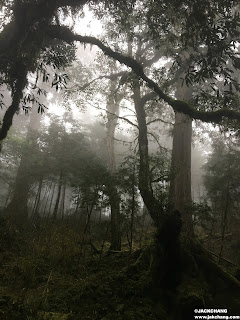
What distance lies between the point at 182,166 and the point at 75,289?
719 cm

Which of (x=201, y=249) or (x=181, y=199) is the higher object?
(x=181, y=199)

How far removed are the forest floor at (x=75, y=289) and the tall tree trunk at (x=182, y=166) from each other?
428 cm

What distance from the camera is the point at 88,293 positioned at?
4191 millimetres

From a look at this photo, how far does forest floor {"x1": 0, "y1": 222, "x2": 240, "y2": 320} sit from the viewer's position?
137 inches

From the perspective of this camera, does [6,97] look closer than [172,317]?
No

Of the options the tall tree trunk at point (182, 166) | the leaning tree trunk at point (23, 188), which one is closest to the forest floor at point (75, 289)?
the tall tree trunk at point (182, 166)

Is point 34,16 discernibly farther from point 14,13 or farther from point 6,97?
point 6,97

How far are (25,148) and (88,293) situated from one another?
13276 mm

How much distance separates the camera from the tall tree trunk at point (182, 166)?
975 centimetres

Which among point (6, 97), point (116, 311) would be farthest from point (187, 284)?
point (6, 97)

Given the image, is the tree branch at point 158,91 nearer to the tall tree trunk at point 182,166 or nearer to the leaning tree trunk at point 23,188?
the tall tree trunk at point 182,166

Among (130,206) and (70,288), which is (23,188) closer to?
(130,206)

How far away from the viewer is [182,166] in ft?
33.8

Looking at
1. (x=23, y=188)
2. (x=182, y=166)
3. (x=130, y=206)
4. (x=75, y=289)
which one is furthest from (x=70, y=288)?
(x=23, y=188)
